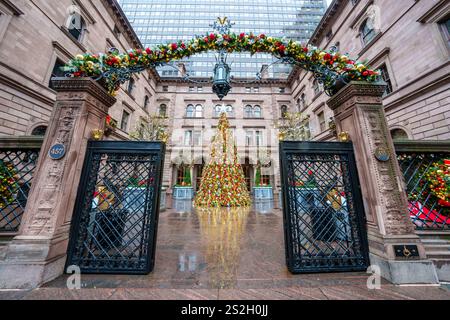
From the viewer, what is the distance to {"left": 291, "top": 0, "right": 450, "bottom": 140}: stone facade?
300 inches

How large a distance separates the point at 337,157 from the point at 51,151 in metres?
5.16

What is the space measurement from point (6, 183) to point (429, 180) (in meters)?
8.51

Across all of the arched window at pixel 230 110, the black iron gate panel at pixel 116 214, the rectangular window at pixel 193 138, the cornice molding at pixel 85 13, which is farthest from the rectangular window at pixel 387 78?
the cornice molding at pixel 85 13

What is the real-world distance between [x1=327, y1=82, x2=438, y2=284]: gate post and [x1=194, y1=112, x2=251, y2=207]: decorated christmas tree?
22.4 feet

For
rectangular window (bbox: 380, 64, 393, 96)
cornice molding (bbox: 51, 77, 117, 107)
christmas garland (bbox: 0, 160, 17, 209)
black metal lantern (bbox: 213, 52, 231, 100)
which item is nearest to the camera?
cornice molding (bbox: 51, 77, 117, 107)

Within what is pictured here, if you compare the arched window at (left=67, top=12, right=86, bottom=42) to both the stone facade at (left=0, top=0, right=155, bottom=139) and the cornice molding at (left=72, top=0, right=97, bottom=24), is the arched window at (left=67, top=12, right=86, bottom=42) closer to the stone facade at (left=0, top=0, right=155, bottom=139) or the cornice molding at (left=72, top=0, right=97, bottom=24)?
the stone facade at (left=0, top=0, right=155, bottom=139)

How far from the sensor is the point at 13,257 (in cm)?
238

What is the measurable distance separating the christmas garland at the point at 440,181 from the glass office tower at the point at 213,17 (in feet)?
96.6

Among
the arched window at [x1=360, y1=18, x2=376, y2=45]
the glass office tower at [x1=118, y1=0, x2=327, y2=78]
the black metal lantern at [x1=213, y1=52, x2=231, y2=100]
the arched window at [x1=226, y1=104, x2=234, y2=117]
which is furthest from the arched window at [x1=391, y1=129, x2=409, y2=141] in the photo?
the glass office tower at [x1=118, y1=0, x2=327, y2=78]

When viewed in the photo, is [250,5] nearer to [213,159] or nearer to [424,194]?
[213,159]

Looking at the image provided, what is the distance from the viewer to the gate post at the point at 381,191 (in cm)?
246

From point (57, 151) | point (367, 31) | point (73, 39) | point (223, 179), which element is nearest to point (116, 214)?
point (57, 151)
